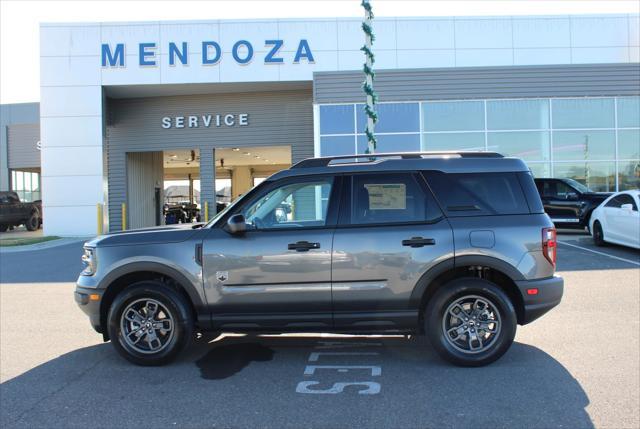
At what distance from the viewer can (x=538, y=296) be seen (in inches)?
198

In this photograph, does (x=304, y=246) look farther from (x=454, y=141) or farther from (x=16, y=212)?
(x=16, y=212)

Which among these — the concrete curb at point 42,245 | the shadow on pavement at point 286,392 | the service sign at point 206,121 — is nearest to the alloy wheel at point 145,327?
the shadow on pavement at point 286,392

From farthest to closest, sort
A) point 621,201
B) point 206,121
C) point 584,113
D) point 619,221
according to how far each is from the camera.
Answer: point 206,121, point 584,113, point 621,201, point 619,221

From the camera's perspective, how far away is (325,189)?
5.32 m

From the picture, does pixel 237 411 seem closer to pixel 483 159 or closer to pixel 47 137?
pixel 483 159

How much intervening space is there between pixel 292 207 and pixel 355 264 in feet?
2.88

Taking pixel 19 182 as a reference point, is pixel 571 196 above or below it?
below

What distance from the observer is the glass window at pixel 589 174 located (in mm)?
20531

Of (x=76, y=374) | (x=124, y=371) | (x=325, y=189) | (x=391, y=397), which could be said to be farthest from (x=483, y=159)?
(x=76, y=374)

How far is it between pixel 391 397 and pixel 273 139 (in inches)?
792

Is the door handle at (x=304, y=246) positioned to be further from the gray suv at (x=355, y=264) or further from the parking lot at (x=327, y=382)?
the parking lot at (x=327, y=382)

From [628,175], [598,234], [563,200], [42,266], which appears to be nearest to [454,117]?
[563,200]

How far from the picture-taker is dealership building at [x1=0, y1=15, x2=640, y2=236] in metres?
20.6

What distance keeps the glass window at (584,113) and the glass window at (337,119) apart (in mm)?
7646
